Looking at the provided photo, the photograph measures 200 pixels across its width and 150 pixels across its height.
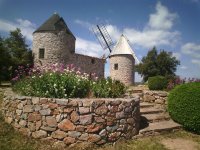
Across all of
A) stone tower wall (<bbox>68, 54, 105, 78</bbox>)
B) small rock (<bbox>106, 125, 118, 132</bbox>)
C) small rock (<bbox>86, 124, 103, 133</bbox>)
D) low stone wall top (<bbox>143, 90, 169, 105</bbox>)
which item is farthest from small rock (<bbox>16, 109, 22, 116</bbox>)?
stone tower wall (<bbox>68, 54, 105, 78</bbox>)

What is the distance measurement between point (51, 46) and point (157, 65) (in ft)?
49.7

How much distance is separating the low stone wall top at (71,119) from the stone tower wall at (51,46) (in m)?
17.7

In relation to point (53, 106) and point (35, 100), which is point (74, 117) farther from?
point (35, 100)

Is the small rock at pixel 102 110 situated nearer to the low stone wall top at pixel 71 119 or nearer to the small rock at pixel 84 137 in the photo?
the low stone wall top at pixel 71 119

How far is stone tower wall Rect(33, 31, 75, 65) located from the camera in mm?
23406

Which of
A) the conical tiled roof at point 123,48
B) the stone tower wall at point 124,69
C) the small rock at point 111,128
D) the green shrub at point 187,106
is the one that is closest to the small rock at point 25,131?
the small rock at point 111,128

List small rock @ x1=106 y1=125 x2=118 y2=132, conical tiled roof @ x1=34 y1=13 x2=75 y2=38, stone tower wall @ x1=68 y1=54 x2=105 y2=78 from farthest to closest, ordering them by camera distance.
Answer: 1. stone tower wall @ x1=68 y1=54 x2=105 y2=78
2. conical tiled roof @ x1=34 y1=13 x2=75 y2=38
3. small rock @ x1=106 y1=125 x2=118 y2=132

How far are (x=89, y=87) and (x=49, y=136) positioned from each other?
7.07 feet

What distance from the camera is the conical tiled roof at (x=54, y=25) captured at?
23.7m

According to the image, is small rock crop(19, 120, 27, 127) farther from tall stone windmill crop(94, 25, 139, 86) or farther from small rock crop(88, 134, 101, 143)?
tall stone windmill crop(94, 25, 139, 86)

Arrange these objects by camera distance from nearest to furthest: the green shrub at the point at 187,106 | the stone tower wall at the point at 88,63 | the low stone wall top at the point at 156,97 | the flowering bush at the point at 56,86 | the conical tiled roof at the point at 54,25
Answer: the flowering bush at the point at 56,86
the green shrub at the point at 187,106
the low stone wall top at the point at 156,97
the conical tiled roof at the point at 54,25
the stone tower wall at the point at 88,63

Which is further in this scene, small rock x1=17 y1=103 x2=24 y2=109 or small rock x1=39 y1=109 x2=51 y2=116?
small rock x1=17 y1=103 x2=24 y2=109

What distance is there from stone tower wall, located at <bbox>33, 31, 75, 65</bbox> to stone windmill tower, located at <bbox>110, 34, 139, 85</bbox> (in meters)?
6.55

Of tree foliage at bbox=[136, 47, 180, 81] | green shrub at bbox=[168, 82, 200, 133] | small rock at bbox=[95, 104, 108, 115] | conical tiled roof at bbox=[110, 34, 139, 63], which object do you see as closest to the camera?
small rock at bbox=[95, 104, 108, 115]
